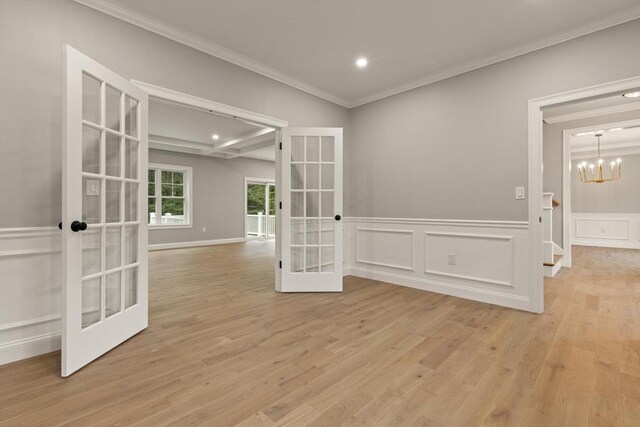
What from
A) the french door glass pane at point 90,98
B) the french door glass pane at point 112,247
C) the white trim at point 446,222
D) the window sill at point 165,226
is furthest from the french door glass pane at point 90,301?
the window sill at point 165,226

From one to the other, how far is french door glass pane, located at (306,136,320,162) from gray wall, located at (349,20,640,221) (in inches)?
37.5

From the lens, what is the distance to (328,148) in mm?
3654

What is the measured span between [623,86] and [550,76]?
55 centimetres

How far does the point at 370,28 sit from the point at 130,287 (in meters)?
3.01

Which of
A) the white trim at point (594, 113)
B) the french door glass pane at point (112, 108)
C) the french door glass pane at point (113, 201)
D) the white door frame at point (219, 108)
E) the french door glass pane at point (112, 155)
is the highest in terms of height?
the white trim at point (594, 113)

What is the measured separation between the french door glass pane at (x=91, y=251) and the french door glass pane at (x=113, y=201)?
0.42 feet

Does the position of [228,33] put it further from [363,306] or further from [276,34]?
[363,306]

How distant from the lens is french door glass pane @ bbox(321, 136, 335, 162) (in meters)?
3.63

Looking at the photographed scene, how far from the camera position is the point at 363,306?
305cm

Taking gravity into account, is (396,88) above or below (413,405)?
above

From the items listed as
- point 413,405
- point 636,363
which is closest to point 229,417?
point 413,405

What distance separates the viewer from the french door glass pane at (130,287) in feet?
7.49

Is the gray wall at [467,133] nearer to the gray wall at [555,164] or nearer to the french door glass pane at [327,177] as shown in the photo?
the french door glass pane at [327,177]

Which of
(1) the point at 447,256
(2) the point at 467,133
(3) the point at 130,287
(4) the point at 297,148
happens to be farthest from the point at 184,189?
(2) the point at 467,133
